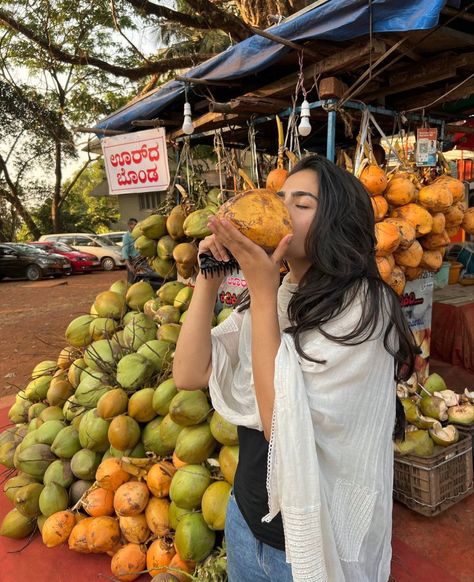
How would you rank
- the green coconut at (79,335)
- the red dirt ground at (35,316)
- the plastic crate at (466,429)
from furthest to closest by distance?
the red dirt ground at (35,316), the green coconut at (79,335), the plastic crate at (466,429)

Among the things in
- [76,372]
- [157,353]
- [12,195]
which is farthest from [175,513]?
[12,195]

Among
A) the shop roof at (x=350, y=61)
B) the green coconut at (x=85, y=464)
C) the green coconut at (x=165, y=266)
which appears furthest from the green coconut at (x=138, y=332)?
the shop roof at (x=350, y=61)

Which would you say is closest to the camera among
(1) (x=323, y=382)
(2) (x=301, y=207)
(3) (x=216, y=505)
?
(1) (x=323, y=382)

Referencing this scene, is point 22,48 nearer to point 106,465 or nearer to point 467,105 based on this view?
point 467,105

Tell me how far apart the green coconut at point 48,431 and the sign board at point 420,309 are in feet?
7.94

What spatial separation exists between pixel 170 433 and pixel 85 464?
559 mm

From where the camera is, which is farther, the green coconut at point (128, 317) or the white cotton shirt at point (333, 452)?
the green coconut at point (128, 317)

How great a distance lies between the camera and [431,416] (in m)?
2.78

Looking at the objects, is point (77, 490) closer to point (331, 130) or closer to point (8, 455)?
point (8, 455)

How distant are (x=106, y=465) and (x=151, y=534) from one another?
41 centimetres

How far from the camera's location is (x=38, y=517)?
256cm

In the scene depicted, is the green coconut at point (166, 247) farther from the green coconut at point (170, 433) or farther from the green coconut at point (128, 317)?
the green coconut at point (170, 433)

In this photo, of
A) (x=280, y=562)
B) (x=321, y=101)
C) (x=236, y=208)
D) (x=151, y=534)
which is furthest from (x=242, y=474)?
(x=321, y=101)

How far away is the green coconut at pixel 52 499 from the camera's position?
2445 millimetres
